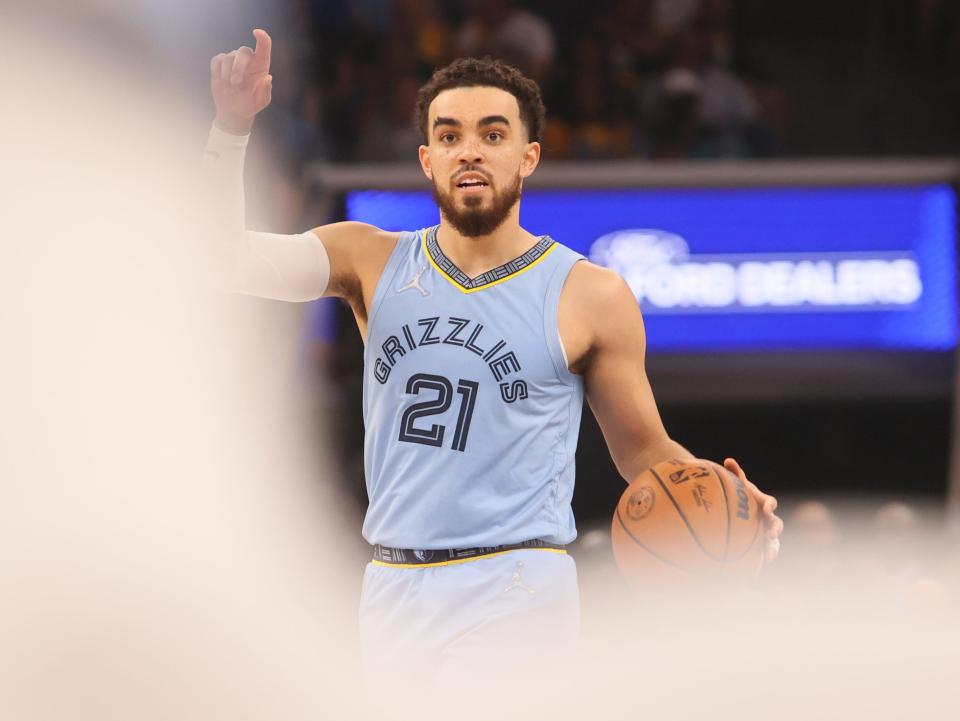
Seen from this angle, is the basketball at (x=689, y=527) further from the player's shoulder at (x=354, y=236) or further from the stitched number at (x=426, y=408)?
the player's shoulder at (x=354, y=236)

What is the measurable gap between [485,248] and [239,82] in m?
0.69

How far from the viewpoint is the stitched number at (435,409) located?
2.86 meters

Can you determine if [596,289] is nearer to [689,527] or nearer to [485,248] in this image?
[485,248]

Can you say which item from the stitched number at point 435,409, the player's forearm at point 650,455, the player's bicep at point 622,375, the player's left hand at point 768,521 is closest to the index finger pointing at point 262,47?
the stitched number at point 435,409

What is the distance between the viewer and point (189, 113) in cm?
555

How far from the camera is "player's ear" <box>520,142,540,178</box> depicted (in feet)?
10.1

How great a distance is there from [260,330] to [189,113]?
4.63 feet

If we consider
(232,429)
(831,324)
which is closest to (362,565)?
(232,429)

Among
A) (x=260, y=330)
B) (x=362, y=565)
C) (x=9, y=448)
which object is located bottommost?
(x=362, y=565)

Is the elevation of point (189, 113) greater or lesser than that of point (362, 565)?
greater

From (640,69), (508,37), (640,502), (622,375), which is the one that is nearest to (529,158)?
(622,375)

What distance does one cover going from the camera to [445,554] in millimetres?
2871

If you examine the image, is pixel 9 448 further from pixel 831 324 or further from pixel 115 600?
pixel 831 324

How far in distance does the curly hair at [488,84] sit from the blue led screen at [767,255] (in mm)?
3747
